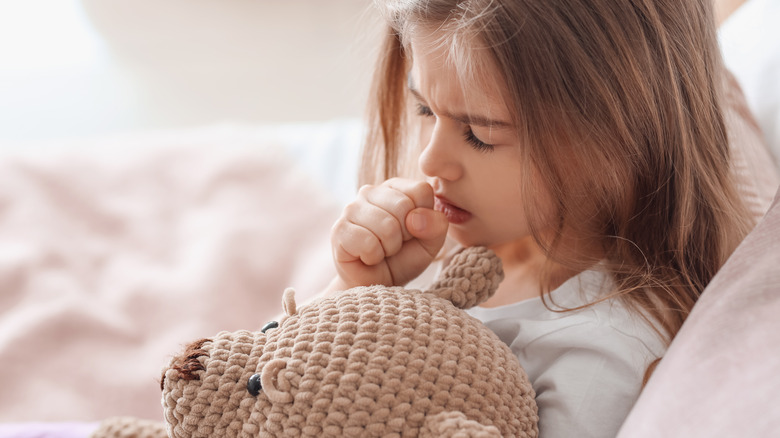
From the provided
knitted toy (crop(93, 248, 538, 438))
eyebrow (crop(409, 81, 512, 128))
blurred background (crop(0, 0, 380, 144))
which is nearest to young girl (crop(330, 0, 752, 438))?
eyebrow (crop(409, 81, 512, 128))

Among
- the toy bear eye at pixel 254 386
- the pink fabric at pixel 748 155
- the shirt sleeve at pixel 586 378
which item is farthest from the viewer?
the pink fabric at pixel 748 155

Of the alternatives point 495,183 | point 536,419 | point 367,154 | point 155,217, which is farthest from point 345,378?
point 155,217

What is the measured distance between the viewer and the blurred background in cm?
180

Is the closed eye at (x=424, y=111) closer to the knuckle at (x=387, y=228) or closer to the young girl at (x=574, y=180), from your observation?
the young girl at (x=574, y=180)

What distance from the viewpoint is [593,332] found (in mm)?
682

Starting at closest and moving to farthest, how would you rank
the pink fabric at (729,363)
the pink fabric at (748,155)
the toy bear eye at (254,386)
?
1. the pink fabric at (729,363)
2. the toy bear eye at (254,386)
3. the pink fabric at (748,155)

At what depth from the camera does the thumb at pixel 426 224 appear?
2.28 ft

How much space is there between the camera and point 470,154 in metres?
0.70

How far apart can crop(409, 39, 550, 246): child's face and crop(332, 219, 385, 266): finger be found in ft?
0.30

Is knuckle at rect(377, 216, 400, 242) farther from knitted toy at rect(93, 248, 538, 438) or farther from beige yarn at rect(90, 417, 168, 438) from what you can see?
beige yarn at rect(90, 417, 168, 438)

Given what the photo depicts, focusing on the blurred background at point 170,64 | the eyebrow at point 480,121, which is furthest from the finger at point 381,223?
the blurred background at point 170,64

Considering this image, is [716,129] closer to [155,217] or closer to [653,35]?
[653,35]

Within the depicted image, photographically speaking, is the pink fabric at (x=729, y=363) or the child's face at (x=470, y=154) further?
the child's face at (x=470, y=154)

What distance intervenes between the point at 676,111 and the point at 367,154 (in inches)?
16.5
